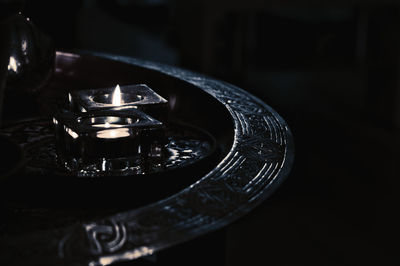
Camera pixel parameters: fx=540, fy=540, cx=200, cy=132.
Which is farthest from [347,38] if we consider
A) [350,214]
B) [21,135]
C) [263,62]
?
[21,135]

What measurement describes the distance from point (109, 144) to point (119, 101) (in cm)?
10

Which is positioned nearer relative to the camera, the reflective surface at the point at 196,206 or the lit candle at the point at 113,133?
the reflective surface at the point at 196,206

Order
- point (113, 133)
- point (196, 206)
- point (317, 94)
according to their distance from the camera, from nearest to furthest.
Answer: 1. point (196, 206)
2. point (113, 133)
3. point (317, 94)

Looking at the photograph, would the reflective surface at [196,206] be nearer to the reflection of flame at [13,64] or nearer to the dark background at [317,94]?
the reflection of flame at [13,64]

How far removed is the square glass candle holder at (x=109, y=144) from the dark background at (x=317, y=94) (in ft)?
2.83

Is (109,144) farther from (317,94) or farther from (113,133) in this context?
→ (317,94)

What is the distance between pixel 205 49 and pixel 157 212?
81.7 inches

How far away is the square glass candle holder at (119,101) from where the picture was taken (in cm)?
57

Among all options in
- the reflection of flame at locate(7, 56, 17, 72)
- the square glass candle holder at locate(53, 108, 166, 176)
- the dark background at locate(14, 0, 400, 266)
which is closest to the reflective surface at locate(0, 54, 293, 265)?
the square glass candle holder at locate(53, 108, 166, 176)

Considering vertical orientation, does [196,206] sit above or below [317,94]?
above

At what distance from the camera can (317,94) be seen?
2826 mm

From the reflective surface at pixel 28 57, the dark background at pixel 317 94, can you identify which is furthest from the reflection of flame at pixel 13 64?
the dark background at pixel 317 94

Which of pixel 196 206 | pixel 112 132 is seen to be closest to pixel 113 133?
pixel 112 132

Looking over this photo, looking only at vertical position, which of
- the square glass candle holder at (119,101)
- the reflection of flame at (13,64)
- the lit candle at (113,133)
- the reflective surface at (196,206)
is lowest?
the reflective surface at (196,206)
